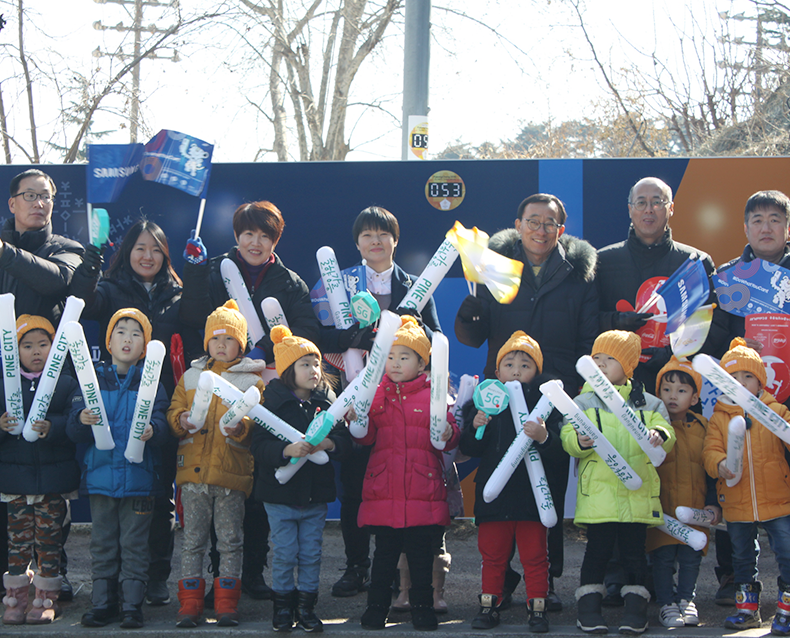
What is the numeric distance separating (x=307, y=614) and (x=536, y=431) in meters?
1.34

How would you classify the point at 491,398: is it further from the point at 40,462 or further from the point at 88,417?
the point at 40,462

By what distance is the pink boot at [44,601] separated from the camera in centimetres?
385

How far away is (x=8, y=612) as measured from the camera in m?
3.82

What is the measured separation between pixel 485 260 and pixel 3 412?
100 inches

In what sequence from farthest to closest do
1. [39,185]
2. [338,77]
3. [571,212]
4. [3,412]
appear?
[338,77]
[571,212]
[39,185]
[3,412]

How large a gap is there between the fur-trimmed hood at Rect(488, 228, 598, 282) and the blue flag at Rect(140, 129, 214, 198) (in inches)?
79.5

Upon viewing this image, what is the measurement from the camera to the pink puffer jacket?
3.75 m

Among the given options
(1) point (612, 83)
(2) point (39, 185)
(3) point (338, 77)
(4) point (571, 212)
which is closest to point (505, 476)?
(4) point (571, 212)

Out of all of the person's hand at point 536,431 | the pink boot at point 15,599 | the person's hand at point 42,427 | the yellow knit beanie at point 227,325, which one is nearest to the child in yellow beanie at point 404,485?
the person's hand at point 536,431

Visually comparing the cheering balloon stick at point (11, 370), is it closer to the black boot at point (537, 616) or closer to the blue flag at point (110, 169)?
the blue flag at point (110, 169)

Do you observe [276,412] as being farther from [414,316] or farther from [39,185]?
[39,185]

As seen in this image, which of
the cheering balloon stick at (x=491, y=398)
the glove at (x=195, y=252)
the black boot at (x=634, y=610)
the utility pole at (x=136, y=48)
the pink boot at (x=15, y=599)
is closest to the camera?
the black boot at (x=634, y=610)

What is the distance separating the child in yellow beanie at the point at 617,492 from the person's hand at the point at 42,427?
2.42 m

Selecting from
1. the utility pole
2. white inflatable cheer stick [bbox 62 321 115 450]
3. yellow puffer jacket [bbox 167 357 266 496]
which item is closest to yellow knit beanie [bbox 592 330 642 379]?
yellow puffer jacket [bbox 167 357 266 496]
